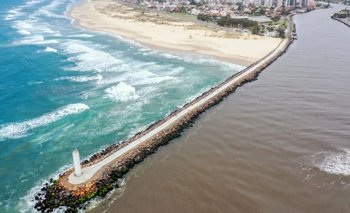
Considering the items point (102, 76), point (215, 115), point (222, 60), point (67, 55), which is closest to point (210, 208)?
point (215, 115)

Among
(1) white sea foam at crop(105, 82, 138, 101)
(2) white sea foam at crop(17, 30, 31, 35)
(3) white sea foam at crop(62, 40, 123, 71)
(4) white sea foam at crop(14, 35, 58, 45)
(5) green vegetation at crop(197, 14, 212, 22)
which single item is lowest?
(1) white sea foam at crop(105, 82, 138, 101)

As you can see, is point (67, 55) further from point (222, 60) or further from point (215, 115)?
point (215, 115)

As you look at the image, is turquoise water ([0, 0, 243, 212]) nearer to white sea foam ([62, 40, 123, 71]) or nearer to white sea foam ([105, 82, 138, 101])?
white sea foam ([105, 82, 138, 101])

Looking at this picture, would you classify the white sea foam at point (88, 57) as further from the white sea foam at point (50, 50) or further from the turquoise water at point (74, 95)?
the white sea foam at point (50, 50)

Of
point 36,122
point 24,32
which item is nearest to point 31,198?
point 36,122

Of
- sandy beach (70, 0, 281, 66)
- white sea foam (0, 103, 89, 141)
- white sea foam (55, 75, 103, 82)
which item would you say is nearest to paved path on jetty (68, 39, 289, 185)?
sandy beach (70, 0, 281, 66)

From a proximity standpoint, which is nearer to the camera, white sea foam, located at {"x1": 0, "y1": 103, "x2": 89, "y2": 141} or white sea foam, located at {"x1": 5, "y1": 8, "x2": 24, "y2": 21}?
white sea foam, located at {"x1": 0, "y1": 103, "x2": 89, "y2": 141}

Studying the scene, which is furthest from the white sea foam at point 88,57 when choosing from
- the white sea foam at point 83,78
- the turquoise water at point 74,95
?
the white sea foam at point 83,78
